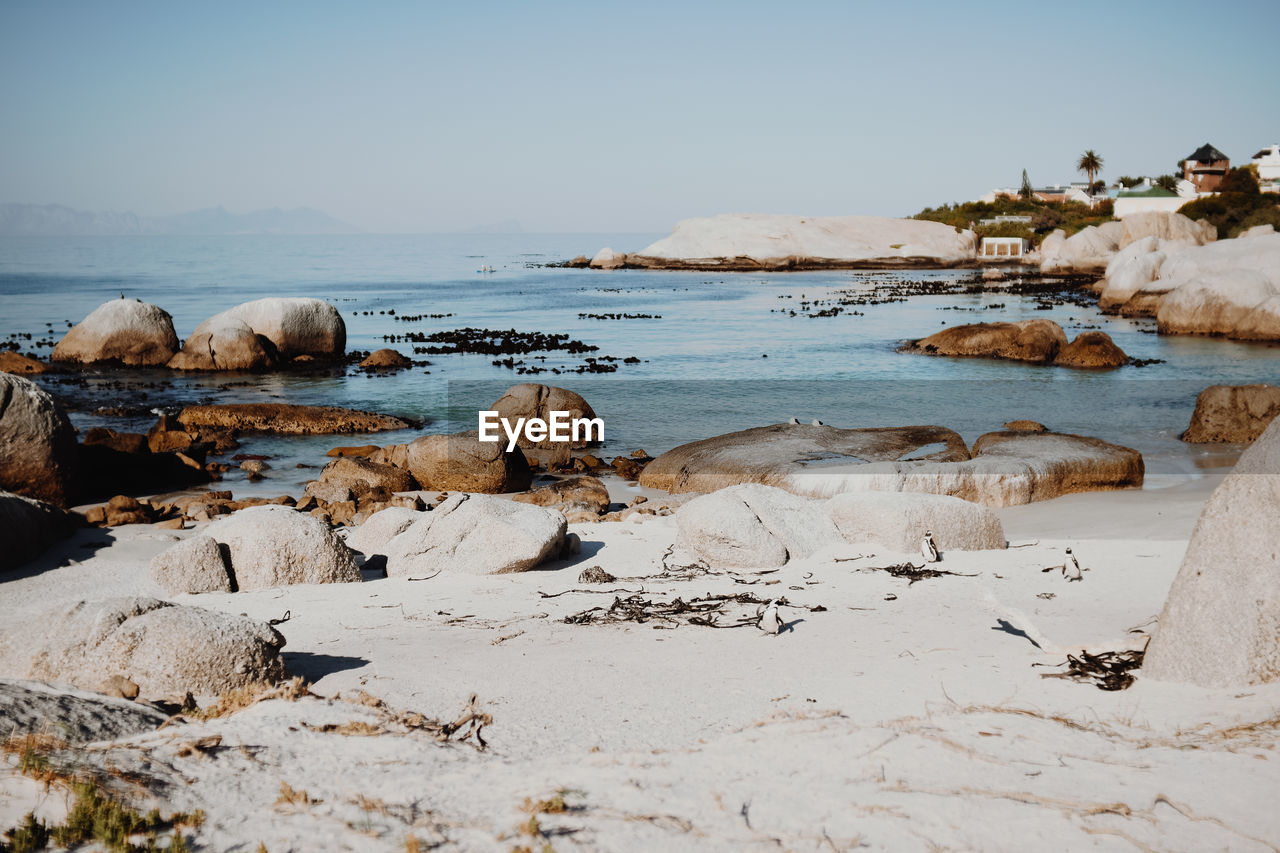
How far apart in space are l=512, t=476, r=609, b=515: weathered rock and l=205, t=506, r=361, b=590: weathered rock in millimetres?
3764

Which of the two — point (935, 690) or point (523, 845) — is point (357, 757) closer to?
point (523, 845)

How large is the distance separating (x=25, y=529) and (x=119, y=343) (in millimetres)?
21147

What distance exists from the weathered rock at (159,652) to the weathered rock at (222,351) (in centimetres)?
2475

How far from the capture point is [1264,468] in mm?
4809

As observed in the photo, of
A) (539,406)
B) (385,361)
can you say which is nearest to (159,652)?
(539,406)

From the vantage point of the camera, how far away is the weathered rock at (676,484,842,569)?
27.5 feet

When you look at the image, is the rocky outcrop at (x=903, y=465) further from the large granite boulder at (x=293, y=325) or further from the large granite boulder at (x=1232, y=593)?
the large granite boulder at (x=293, y=325)

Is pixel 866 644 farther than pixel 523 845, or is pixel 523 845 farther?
pixel 866 644

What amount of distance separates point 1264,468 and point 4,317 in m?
50.4

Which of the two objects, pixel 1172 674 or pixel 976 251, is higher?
pixel 976 251

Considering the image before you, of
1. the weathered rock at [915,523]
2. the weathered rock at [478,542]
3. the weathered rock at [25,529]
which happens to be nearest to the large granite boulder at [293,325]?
the weathered rock at [25,529]

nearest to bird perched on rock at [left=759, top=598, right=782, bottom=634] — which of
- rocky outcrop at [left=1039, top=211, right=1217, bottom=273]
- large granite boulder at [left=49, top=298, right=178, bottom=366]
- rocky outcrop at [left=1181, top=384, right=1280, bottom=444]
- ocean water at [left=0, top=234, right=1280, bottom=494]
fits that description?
ocean water at [left=0, top=234, right=1280, bottom=494]

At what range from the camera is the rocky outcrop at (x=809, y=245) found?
88.3 m

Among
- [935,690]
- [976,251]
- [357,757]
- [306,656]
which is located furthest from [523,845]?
[976,251]
